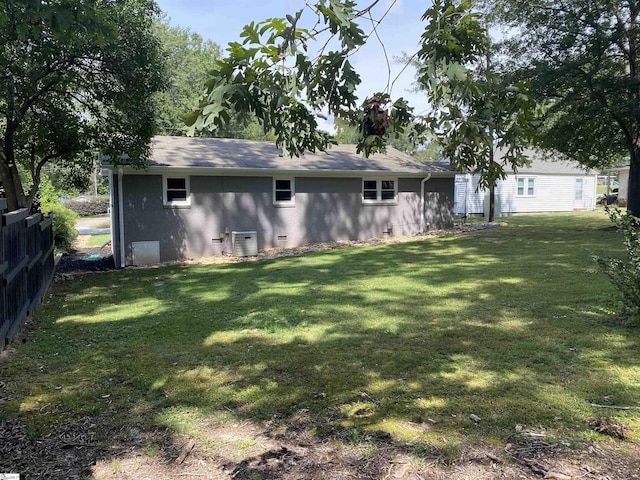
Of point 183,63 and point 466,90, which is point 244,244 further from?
point 183,63

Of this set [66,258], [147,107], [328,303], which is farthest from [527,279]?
[66,258]

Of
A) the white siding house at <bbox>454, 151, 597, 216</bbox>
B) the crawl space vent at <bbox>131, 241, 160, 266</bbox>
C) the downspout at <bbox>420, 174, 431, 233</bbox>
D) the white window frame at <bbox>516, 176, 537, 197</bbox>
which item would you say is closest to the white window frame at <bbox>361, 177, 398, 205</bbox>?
the downspout at <bbox>420, 174, 431, 233</bbox>

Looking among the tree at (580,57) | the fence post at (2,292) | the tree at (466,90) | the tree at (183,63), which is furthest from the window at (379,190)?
the tree at (183,63)

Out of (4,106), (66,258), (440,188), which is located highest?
Result: (4,106)

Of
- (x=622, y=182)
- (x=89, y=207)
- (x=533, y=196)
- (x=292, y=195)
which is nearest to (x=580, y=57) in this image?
(x=292, y=195)

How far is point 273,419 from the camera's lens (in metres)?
3.25

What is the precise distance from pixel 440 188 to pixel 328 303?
11.7 metres

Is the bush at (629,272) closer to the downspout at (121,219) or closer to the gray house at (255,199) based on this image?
the gray house at (255,199)

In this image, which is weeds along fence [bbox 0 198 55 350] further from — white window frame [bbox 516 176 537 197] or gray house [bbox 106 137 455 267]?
white window frame [bbox 516 176 537 197]

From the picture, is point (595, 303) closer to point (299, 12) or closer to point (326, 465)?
point (326, 465)

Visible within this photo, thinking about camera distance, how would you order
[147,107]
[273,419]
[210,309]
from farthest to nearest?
[147,107] < [210,309] < [273,419]

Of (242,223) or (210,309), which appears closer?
(210,309)

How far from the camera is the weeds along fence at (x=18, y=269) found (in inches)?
178

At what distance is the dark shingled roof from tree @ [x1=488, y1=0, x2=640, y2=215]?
173 inches
